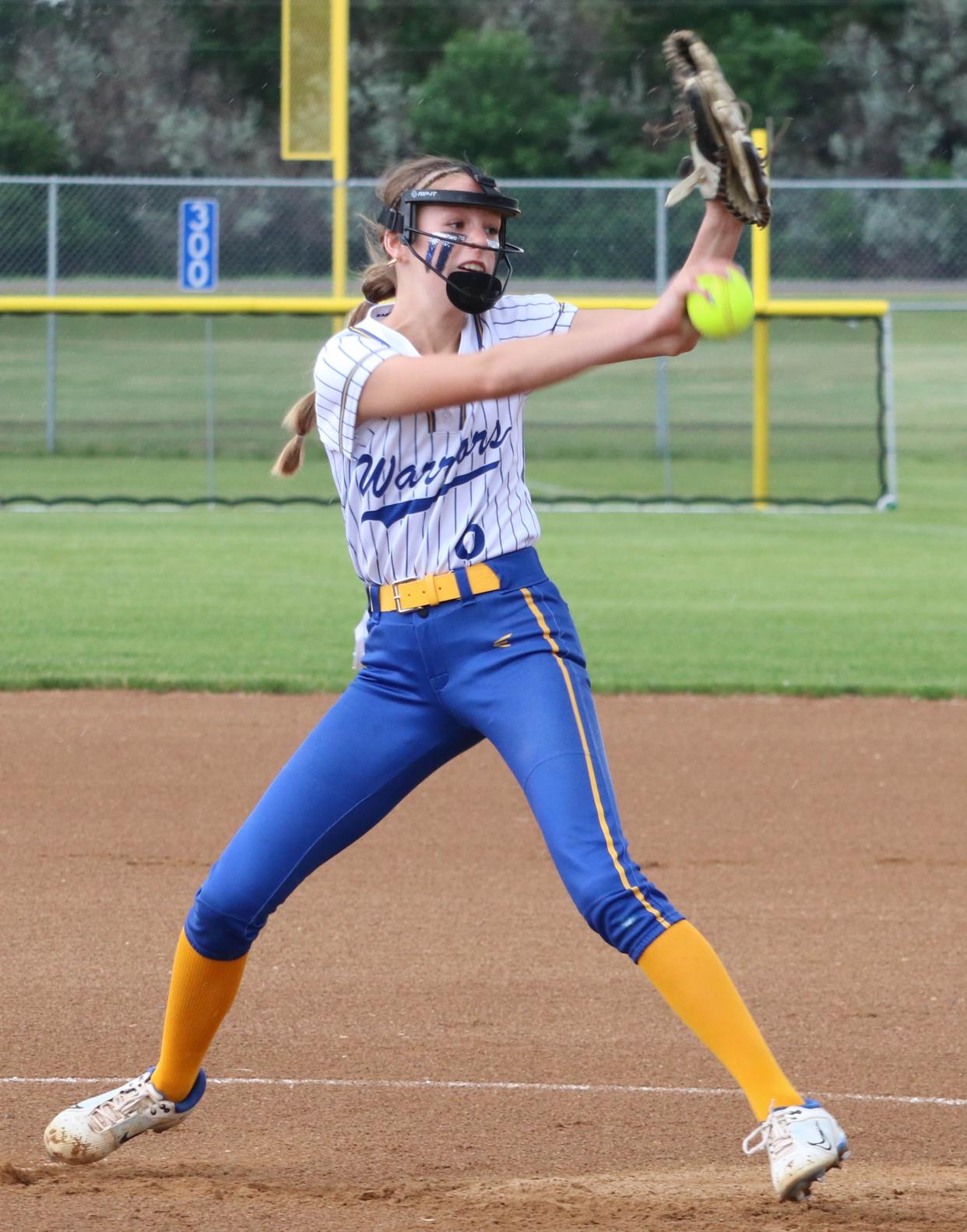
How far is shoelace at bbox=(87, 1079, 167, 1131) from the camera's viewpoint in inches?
144

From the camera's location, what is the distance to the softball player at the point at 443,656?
3.30 meters

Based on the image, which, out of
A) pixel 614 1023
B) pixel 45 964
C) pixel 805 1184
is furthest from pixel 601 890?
pixel 45 964

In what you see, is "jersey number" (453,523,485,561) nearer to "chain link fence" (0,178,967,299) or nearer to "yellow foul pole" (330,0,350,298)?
"yellow foul pole" (330,0,350,298)

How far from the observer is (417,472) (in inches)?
137

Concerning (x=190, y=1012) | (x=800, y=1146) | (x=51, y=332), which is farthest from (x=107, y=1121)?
(x=51, y=332)

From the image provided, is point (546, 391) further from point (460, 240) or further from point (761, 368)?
point (460, 240)

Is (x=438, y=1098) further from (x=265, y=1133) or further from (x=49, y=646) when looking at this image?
(x=49, y=646)

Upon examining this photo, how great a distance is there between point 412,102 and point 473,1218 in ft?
122

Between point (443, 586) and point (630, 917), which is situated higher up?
point (443, 586)

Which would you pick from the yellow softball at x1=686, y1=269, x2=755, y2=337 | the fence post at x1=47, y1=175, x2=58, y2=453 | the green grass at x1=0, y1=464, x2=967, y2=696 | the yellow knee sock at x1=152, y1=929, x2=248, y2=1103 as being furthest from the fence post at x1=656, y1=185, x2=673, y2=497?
the yellow softball at x1=686, y1=269, x2=755, y2=337

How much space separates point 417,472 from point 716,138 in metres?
0.85

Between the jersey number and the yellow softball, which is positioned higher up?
the yellow softball

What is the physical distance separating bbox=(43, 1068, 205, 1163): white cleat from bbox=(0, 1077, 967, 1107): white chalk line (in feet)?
1.81

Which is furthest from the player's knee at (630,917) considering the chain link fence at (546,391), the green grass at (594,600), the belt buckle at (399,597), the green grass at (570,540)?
the chain link fence at (546,391)
